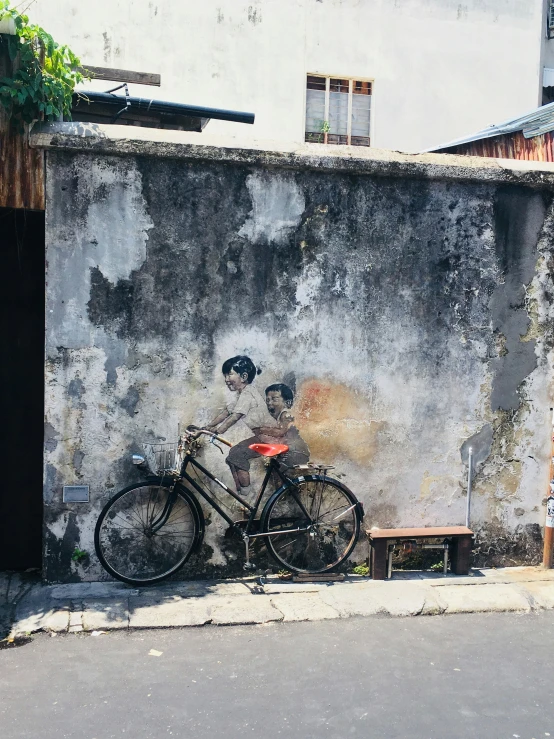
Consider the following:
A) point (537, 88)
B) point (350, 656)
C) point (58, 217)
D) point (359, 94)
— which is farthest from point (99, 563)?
point (537, 88)

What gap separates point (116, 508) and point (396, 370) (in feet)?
9.01

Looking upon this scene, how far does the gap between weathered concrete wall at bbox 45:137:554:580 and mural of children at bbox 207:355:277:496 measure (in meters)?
0.09

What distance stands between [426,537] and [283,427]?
1.62 m

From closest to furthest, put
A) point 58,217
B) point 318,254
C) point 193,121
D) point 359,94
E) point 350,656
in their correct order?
point 350,656
point 58,217
point 318,254
point 193,121
point 359,94

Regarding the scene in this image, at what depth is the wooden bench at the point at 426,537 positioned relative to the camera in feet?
22.4

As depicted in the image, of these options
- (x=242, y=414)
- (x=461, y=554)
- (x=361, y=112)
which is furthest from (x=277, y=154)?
(x=361, y=112)

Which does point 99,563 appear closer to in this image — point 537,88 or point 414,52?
point 414,52

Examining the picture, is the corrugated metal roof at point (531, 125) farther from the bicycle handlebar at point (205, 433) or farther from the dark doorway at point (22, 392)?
the dark doorway at point (22, 392)

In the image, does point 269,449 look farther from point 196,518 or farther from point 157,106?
point 157,106

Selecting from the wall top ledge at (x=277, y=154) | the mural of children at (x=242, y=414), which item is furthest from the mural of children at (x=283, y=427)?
the wall top ledge at (x=277, y=154)

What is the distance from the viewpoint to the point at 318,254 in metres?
6.78

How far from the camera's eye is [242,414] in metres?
6.74

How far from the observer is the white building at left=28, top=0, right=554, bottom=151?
561 inches

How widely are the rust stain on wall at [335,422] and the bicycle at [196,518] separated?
0.72 feet
